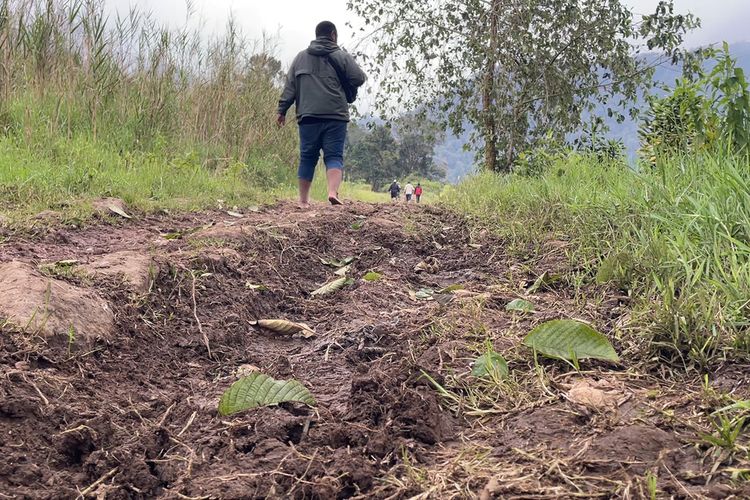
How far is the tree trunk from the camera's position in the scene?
8.06 meters

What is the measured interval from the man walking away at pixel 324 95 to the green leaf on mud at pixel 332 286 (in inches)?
101

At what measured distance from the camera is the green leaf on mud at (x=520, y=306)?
1928 mm

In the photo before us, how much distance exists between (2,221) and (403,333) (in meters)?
2.03

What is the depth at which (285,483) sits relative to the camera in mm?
1056

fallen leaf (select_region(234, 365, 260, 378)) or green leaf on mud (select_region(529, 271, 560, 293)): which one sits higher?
green leaf on mud (select_region(529, 271, 560, 293))

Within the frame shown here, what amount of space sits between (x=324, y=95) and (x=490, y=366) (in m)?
4.10

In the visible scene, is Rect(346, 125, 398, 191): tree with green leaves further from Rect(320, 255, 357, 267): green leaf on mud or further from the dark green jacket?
Rect(320, 255, 357, 267): green leaf on mud

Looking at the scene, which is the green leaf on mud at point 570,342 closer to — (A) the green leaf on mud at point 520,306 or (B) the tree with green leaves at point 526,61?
(A) the green leaf on mud at point 520,306

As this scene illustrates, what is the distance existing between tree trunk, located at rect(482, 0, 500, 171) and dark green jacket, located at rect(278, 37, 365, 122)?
3.62 m

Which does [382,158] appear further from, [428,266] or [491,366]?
[491,366]

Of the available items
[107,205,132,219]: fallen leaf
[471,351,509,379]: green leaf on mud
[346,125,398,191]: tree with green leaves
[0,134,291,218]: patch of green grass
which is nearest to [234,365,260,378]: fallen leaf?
[471,351,509,379]: green leaf on mud

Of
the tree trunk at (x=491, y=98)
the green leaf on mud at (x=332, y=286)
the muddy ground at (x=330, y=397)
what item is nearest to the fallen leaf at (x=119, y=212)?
the muddy ground at (x=330, y=397)

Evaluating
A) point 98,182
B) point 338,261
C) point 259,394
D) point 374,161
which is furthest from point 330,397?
point 374,161

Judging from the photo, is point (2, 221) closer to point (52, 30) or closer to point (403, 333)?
point (403, 333)
